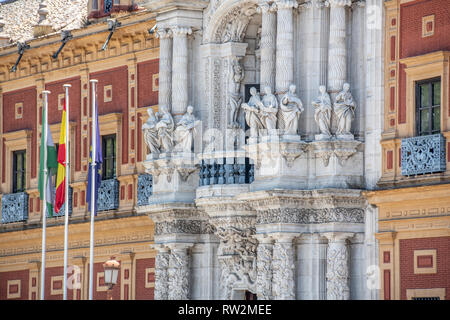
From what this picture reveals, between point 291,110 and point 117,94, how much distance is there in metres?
10.8

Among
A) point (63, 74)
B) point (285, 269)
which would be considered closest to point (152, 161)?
point (285, 269)

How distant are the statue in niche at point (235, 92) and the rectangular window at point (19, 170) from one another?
12001 mm

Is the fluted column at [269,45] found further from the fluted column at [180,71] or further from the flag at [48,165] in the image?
the flag at [48,165]

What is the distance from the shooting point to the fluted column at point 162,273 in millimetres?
42219

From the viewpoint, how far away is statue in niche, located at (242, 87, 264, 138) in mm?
38656

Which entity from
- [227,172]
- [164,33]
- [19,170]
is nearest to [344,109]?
[227,172]

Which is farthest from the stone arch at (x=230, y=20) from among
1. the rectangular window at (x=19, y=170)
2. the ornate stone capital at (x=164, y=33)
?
the rectangular window at (x=19, y=170)

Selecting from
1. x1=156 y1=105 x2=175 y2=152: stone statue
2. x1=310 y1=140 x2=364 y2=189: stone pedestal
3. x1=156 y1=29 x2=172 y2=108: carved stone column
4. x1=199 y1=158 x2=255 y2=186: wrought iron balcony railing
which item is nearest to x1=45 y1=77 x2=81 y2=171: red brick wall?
x1=156 y1=29 x2=172 y2=108: carved stone column

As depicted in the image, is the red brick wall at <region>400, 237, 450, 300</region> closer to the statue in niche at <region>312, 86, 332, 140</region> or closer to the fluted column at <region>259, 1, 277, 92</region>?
the statue in niche at <region>312, 86, 332, 140</region>

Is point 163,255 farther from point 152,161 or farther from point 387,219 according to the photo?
point 387,219

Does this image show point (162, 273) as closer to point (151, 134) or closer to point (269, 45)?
point (151, 134)

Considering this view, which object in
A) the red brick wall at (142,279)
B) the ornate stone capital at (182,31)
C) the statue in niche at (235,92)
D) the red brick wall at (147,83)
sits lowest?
the red brick wall at (142,279)

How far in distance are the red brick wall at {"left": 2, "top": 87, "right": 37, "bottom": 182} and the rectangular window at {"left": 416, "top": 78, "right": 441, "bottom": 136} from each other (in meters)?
16.7

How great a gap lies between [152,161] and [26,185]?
993 centimetres
